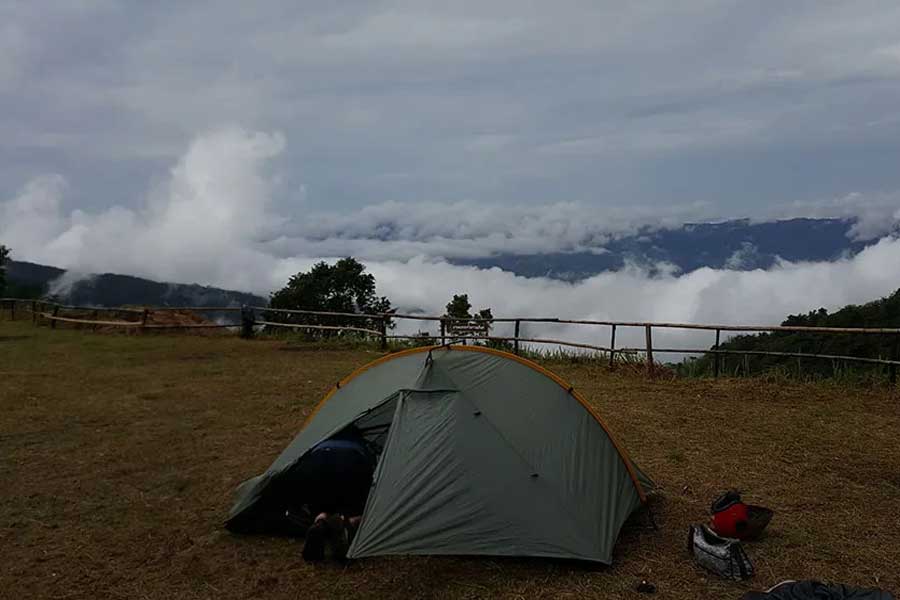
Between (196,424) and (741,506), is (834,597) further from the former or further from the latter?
(196,424)

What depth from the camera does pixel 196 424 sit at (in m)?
9.05

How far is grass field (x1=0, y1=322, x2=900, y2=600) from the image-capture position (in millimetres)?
4621

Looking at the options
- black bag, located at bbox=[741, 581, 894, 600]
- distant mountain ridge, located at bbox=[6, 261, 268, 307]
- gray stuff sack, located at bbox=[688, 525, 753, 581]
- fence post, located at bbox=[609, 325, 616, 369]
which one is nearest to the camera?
black bag, located at bbox=[741, 581, 894, 600]

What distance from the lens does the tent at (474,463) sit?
15.3 ft

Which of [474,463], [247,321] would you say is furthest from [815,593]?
[247,321]

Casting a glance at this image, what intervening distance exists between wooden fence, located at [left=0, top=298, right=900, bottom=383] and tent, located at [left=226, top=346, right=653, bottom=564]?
75 centimetres

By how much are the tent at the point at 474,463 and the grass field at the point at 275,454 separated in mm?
241

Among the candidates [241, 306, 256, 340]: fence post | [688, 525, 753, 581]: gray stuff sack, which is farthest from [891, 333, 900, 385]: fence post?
[241, 306, 256, 340]: fence post

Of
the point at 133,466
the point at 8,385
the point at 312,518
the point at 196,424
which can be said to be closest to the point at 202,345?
the point at 8,385

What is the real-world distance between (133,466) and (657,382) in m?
8.49

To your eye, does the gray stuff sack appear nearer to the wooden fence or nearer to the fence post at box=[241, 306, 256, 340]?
the wooden fence

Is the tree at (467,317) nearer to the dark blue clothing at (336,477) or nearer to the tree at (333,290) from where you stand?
the tree at (333,290)

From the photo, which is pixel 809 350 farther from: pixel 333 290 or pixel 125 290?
pixel 125 290

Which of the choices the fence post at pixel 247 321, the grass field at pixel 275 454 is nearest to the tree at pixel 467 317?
the grass field at pixel 275 454
